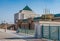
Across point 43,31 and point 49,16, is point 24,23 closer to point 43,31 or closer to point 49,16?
point 49,16

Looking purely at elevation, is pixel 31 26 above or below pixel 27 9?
below

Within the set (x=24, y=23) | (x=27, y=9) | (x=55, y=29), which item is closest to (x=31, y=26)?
(x=24, y=23)

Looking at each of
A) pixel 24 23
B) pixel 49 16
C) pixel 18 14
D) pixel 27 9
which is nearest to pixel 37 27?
pixel 49 16

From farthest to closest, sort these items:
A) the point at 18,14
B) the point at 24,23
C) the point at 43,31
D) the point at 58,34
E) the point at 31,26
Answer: the point at 18,14
the point at 24,23
the point at 31,26
the point at 43,31
the point at 58,34

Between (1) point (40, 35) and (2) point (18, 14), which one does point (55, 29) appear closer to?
(1) point (40, 35)

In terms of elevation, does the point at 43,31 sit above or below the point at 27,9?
below

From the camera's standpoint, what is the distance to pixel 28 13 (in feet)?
237

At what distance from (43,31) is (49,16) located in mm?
24978

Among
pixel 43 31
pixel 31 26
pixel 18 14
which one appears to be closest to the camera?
pixel 43 31

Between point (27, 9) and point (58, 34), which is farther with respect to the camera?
point (27, 9)

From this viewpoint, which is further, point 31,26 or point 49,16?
point 31,26

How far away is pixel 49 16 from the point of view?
47.4m

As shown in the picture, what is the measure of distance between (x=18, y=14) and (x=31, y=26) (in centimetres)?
1854

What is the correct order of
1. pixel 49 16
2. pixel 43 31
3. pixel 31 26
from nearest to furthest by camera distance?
pixel 43 31 → pixel 49 16 → pixel 31 26
